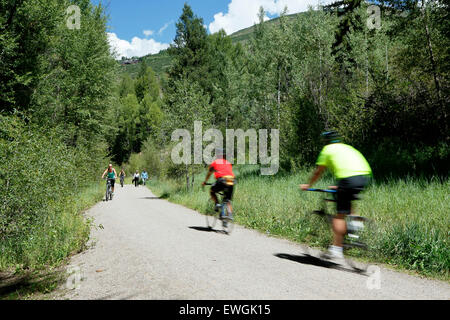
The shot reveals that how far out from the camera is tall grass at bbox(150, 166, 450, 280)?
16.3 ft

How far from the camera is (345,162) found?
4.77m

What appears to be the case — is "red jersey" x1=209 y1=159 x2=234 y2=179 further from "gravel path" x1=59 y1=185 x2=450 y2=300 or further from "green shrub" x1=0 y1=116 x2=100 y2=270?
"green shrub" x1=0 y1=116 x2=100 y2=270

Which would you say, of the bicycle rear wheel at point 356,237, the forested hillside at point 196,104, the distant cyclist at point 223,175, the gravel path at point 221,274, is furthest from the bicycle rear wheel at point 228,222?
the forested hillside at point 196,104

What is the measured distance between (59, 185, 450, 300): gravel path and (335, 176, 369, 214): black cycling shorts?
1025 millimetres

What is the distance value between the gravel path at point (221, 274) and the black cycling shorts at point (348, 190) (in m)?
1.02

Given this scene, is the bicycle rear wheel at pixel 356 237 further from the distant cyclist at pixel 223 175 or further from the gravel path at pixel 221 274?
the distant cyclist at pixel 223 175

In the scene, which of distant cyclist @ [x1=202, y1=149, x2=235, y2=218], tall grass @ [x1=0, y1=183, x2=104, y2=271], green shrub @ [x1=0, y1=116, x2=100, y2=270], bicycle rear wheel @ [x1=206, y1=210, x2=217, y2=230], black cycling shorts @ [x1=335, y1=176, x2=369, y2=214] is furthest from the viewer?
bicycle rear wheel @ [x1=206, y1=210, x2=217, y2=230]

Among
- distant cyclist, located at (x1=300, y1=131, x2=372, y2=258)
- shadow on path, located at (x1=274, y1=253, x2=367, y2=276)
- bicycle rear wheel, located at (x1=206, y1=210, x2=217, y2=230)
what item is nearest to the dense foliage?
bicycle rear wheel, located at (x1=206, y1=210, x2=217, y2=230)

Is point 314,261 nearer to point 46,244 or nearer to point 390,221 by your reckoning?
point 390,221

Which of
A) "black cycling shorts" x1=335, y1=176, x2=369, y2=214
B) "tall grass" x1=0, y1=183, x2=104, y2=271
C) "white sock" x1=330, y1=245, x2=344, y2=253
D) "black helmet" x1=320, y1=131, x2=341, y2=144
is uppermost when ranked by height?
"black helmet" x1=320, y1=131, x2=341, y2=144

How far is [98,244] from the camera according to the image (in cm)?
705

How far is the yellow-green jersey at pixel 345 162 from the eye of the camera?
4.73 metres

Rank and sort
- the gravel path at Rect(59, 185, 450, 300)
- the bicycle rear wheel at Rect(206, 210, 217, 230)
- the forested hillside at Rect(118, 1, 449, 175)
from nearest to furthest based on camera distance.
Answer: the gravel path at Rect(59, 185, 450, 300) → the bicycle rear wheel at Rect(206, 210, 217, 230) → the forested hillside at Rect(118, 1, 449, 175)
